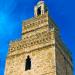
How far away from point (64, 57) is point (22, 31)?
633cm

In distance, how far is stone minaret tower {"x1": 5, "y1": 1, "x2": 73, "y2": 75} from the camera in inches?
1325

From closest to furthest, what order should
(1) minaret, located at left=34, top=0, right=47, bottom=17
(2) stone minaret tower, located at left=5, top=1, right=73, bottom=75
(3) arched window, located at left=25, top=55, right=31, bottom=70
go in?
1. (2) stone minaret tower, located at left=5, top=1, right=73, bottom=75
2. (3) arched window, located at left=25, top=55, right=31, bottom=70
3. (1) minaret, located at left=34, top=0, right=47, bottom=17

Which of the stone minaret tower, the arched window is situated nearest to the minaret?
the stone minaret tower

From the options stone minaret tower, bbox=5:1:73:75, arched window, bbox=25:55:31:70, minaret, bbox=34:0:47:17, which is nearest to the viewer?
stone minaret tower, bbox=5:1:73:75

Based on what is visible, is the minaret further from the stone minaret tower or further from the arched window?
the arched window

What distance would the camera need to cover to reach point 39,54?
114ft

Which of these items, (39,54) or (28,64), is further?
(28,64)

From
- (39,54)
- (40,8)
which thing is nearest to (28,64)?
(39,54)

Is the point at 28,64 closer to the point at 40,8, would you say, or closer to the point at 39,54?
the point at 39,54

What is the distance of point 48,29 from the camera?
124 ft

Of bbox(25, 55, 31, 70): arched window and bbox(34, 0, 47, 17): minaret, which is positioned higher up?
bbox(34, 0, 47, 17): minaret

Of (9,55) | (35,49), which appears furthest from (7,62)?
(35,49)

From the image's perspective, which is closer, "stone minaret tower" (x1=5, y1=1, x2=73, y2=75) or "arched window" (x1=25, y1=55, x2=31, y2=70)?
"stone minaret tower" (x1=5, y1=1, x2=73, y2=75)

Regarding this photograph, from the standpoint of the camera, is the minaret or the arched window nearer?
the arched window
